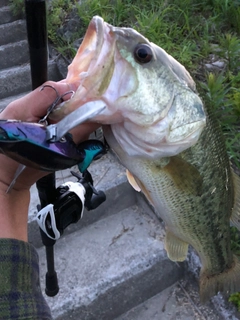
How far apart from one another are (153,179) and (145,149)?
16cm

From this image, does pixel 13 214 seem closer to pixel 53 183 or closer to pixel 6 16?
pixel 53 183

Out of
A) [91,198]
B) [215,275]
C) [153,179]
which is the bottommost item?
[215,275]

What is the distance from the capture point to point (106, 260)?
2.51 m

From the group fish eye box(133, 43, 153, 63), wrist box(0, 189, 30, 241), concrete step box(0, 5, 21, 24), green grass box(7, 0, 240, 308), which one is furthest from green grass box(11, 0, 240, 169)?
wrist box(0, 189, 30, 241)

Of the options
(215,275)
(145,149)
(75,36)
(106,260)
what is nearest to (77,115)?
(145,149)

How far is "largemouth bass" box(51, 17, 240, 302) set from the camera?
3.74 ft

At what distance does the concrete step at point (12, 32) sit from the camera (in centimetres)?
428

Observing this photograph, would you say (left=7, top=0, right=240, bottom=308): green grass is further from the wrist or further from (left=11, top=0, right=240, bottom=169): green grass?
the wrist

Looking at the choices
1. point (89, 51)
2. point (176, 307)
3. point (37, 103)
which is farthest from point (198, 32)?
point (37, 103)

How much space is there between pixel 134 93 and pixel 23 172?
422 millimetres

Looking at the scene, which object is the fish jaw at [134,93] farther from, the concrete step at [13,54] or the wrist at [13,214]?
the concrete step at [13,54]

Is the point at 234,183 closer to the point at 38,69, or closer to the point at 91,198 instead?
the point at 91,198

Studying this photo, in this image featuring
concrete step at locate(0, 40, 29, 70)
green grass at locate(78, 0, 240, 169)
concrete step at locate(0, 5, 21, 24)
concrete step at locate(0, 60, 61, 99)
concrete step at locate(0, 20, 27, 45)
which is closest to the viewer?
green grass at locate(78, 0, 240, 169)

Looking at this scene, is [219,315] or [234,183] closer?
[234,183]
